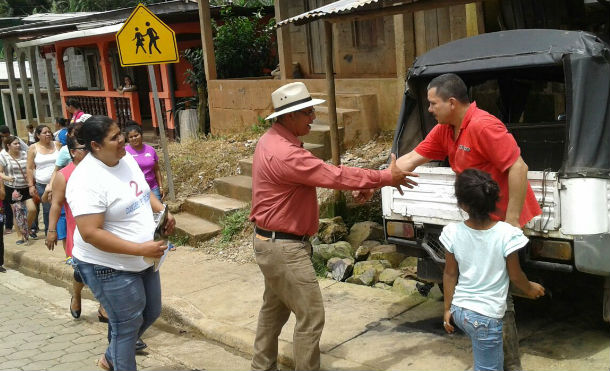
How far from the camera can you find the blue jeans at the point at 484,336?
3320 mm

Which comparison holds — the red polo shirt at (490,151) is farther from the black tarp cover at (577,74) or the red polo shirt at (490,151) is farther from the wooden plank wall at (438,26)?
the wooden plank wall at (438,26)

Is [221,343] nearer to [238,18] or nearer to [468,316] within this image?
[468,316]

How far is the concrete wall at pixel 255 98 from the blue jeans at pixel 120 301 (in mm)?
6466

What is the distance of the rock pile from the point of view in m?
6.29

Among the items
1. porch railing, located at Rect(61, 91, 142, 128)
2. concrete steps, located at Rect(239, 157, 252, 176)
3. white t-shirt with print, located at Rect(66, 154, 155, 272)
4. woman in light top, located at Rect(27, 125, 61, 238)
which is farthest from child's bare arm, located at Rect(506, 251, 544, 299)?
porch railing, located at Rect(61, 91, 142, 128)

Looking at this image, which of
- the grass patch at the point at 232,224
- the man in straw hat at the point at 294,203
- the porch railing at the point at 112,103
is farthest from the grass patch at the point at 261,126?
the man in straw hat at the point at 294,203

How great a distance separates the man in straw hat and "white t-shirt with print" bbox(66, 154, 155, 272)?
2.33 ft

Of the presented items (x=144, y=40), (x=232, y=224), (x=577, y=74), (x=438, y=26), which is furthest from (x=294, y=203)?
(x=438, y=26)

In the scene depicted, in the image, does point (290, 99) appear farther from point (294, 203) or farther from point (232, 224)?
point (232, 224)

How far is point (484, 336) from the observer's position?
333 cm

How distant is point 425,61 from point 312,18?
2.31m

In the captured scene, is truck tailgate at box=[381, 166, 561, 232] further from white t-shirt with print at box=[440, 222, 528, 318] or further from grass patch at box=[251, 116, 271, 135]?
grass patch at box=[251, 116, 271, 135]

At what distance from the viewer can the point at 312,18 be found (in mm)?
7262

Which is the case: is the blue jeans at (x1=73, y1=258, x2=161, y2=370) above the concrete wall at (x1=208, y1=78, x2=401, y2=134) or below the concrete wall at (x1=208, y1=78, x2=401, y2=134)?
below
